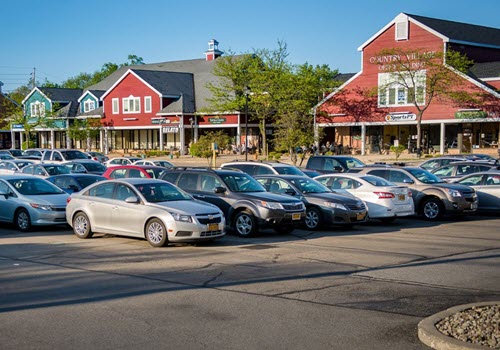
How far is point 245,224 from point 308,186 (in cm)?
328

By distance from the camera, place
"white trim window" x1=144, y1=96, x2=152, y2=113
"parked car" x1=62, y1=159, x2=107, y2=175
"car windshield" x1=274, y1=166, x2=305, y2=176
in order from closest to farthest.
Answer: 1. "car windshield" x1=274, y1=166, x2=305, y2=176
2. "parked car" x1=62, y1=159, x2=107, y2=175
3. "white trim window" x1=144, y1=96, x2=152, y2=113

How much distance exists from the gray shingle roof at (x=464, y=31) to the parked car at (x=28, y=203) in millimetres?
44125

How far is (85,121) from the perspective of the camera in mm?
74250

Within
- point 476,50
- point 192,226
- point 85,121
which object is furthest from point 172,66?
point 192,226

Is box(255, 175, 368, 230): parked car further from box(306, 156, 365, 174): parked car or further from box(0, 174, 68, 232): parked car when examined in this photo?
box(306, 156, 365, 174): parked car

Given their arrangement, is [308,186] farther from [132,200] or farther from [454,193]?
[132,200]

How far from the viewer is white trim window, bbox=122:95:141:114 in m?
70.2

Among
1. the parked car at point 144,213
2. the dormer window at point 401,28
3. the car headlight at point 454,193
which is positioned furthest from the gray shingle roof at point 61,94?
the parked car at point 144,213

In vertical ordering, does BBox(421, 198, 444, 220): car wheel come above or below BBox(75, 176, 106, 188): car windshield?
below

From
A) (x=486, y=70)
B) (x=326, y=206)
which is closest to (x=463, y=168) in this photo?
(x=326, y=206)

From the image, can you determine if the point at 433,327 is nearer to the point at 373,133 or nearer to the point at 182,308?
the point at 182,308

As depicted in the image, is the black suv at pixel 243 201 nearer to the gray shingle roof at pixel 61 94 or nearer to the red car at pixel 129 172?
the red car at pixel 129 172

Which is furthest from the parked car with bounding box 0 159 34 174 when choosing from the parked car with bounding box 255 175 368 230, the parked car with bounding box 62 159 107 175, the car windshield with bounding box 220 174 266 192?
the parked car with bounding box 255 175 368 230

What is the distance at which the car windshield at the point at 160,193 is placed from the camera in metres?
15.3
